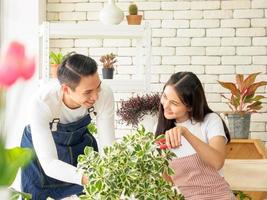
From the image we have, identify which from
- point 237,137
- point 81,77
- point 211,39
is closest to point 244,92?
point 237,137

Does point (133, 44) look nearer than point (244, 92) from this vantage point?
No

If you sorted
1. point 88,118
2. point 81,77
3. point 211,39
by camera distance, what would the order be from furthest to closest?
point 211,39 → point 88,118 → point 81,77

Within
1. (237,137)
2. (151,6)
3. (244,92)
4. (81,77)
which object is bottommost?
(237,137)

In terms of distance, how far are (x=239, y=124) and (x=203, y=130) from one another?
159 cm

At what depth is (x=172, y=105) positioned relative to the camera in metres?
2.20

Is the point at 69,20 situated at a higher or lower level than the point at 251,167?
higher

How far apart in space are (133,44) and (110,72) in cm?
54

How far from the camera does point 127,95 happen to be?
13.8 feet

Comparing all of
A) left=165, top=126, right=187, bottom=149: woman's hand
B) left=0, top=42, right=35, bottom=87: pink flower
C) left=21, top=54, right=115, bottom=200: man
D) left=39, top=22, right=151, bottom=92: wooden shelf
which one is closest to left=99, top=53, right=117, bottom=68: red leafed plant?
left=39, top=22, right=151, bottom=92: wooden shelf

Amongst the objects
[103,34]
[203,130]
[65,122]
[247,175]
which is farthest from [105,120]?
[103,34]

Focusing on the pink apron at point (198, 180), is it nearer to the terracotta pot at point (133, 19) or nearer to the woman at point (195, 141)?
the woman at point (195, 141)

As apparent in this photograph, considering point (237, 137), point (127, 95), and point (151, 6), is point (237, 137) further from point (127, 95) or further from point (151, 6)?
point (151, 6)

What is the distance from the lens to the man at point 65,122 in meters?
2.03

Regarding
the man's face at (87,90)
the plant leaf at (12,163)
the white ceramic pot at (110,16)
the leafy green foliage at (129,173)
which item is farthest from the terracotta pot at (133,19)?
the plant leaf at (12,163)
